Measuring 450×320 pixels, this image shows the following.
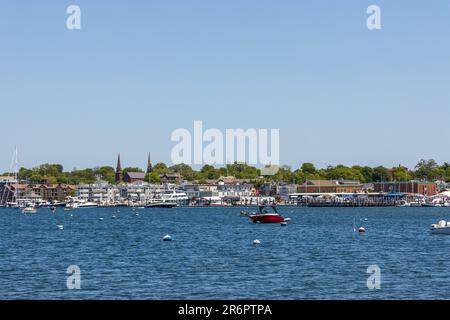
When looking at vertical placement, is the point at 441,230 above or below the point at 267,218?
below

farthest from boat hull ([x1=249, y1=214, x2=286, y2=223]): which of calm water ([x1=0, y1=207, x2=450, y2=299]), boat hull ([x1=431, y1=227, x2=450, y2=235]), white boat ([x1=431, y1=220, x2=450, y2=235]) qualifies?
calm water ([x1=0, y1=207, x2=450, y2=299])

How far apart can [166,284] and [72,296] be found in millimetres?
5358

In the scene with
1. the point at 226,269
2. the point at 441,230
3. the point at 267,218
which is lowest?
the point at 226,269

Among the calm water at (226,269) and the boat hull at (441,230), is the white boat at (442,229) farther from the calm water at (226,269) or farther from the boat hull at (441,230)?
the calm water at (226,269)

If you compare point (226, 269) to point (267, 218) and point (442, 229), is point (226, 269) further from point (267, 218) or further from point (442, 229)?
point (267, 218)

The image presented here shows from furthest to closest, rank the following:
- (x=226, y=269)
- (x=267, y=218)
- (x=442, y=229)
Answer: (x=267, y=218)
(x=442, y=229)
(x=226, y=269)

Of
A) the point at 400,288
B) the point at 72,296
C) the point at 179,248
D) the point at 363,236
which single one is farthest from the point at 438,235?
the point at 72,296

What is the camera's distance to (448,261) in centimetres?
4666

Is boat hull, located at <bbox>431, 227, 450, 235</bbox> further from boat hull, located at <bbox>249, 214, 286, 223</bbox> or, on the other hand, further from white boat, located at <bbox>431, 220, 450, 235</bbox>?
boat hull, located at <bbox>249, 214, 286, 223</bbox>

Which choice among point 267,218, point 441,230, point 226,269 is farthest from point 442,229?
point 226,269

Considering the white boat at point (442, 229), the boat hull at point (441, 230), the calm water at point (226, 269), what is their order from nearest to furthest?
the calm water at point (226, 269), the boat hull at point (441, 230), the white boat at point (442, 229)

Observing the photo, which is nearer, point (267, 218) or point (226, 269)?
point (226, 269)

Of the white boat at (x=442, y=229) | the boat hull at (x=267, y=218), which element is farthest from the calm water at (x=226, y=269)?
the boat hull at (x=267, y=218)
